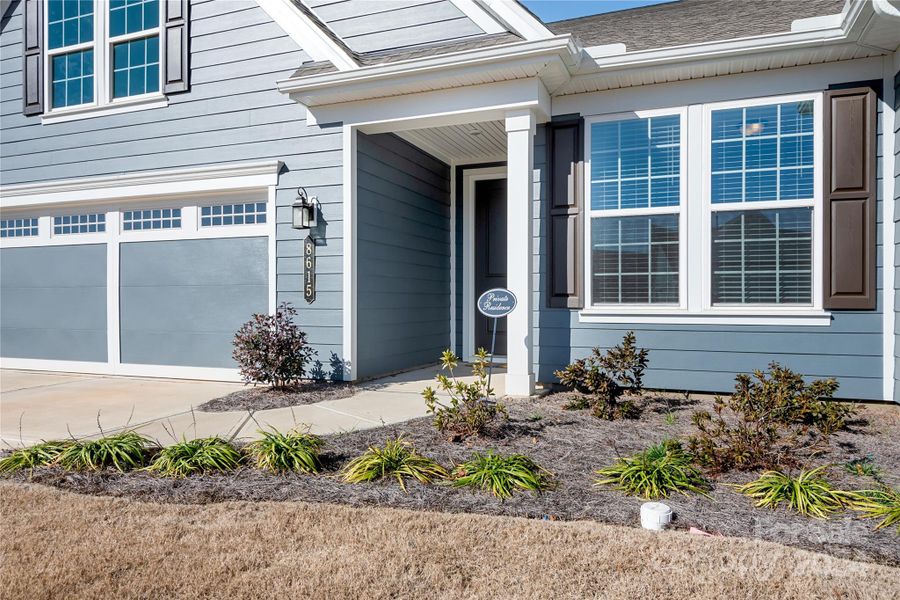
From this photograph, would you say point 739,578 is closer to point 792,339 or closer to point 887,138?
point 792,339

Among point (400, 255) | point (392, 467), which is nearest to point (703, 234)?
point (400, 255)

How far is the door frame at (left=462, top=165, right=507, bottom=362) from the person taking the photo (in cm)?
841

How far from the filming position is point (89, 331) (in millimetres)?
7629

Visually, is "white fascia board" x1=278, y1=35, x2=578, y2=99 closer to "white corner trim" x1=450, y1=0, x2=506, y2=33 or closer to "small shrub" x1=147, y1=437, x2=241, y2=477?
"white corner trim" x1=450, y1=0, x2=506, y2=33

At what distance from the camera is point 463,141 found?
745cm

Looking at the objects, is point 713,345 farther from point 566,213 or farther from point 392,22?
point 392,22

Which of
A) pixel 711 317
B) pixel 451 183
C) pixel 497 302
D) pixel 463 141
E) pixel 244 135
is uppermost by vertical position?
pixel 463 141

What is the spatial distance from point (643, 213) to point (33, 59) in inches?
319

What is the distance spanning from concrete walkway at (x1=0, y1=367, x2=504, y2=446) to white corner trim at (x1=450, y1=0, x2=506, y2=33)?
372 centimetres

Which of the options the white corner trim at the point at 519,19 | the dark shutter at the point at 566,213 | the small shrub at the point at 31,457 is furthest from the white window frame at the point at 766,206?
the small shrub at the point at 31,457

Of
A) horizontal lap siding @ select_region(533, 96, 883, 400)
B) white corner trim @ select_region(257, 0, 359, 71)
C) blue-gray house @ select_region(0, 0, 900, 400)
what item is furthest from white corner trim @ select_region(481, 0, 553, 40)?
white corner trim @ select_region(257, 0, 359, 71)

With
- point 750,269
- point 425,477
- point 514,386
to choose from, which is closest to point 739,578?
point 425,477

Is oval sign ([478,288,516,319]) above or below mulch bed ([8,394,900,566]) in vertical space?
above

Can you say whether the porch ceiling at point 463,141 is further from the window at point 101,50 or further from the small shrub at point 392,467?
the small shrub at point 392,467
